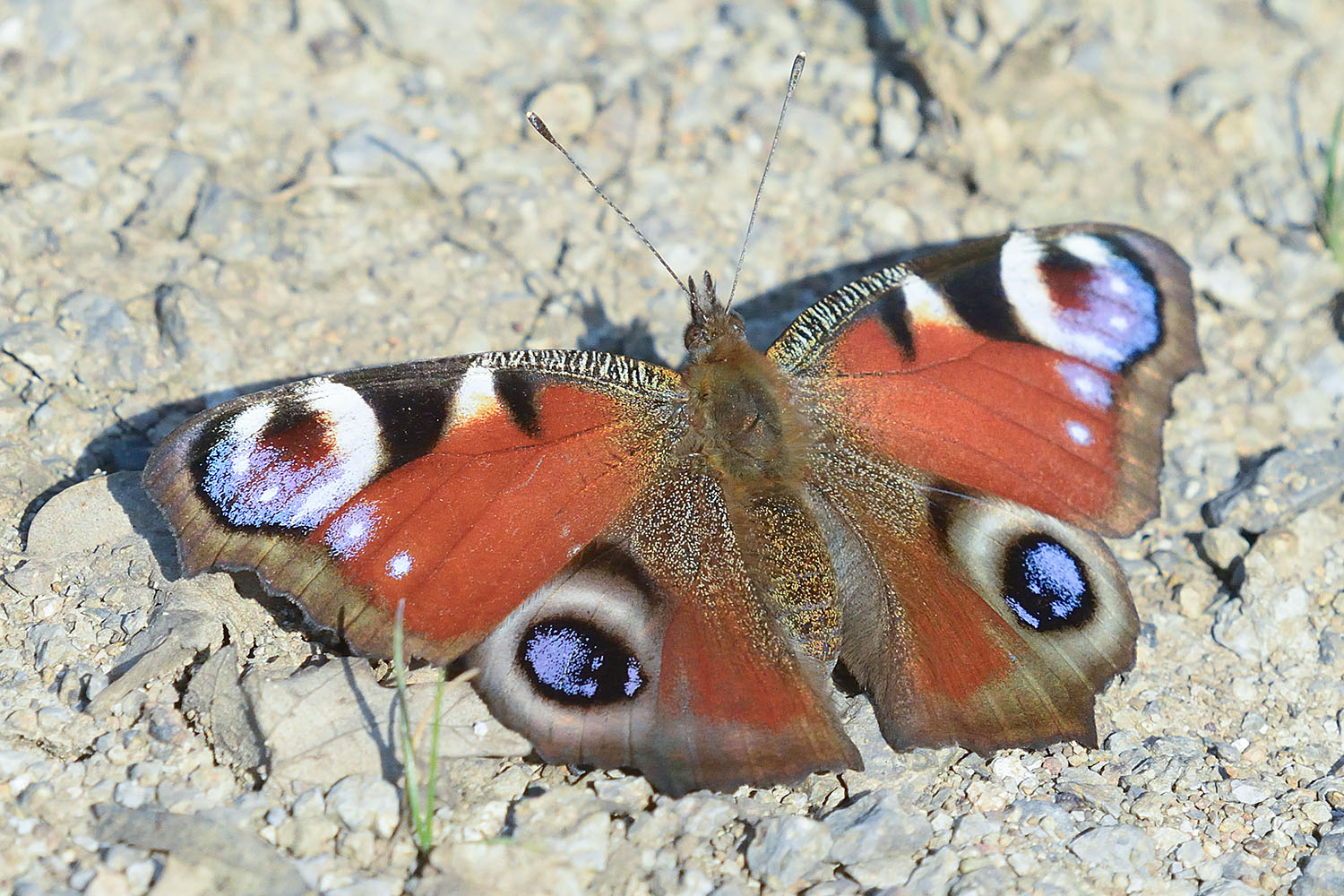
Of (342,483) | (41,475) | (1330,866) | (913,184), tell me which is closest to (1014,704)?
(1330,866)

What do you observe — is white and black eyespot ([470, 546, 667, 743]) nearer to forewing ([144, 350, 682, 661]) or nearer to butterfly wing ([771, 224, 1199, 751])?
forewing ([144, 350, 682, 661])

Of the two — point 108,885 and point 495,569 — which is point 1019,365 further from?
point 108,885

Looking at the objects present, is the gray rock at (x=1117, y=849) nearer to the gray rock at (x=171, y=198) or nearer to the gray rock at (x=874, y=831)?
the gray rock at (x=874, y=831)

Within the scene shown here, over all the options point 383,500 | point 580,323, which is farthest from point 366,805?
point 580,323

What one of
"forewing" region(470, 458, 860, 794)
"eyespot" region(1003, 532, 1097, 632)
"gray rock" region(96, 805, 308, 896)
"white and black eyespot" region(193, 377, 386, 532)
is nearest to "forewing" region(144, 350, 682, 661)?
"white and black eyespot" region(193, 377, 386, 532)

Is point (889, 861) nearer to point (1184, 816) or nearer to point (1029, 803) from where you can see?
point (1029, 803)

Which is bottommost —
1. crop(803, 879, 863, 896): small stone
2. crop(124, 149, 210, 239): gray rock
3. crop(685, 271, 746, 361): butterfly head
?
crop(803, 879, 863, 896): small stone

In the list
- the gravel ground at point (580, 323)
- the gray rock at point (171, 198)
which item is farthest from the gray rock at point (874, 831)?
the gray rock at point (171, 198)
